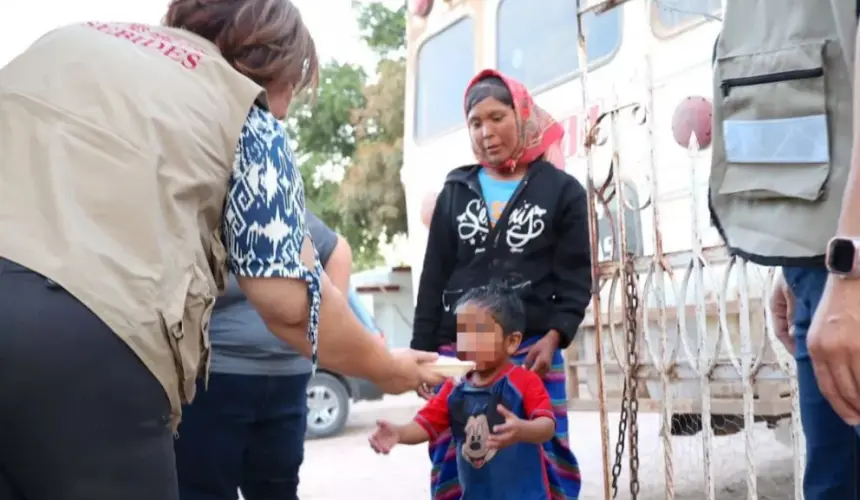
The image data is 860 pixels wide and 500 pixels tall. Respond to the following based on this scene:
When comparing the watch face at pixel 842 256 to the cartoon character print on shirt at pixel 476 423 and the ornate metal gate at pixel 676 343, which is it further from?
the ornate metal gate at pixel 676 343

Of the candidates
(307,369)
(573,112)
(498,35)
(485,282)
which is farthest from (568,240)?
(498,35)

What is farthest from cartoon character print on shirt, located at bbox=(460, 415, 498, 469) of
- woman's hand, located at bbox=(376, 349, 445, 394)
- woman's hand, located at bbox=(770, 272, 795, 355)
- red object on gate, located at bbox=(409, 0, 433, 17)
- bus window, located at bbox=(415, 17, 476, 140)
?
red object on gate, located at bbox=(409, 0, 433, 17)

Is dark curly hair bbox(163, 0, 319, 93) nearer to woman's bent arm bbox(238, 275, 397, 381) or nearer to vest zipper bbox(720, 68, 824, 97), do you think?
woman's bent arm bbox(238, 275, 397, 381)

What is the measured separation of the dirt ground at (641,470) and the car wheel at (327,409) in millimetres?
549

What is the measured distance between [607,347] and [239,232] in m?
3.61

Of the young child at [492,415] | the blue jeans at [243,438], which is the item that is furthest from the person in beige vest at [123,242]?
the blue jeans at [243,438]

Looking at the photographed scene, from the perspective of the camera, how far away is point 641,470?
20.2ft

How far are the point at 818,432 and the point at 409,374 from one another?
86 centimetres

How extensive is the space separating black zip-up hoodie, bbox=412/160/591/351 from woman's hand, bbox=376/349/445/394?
2.62 feet

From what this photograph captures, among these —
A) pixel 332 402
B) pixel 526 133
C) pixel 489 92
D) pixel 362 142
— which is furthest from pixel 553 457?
pixel 362 142

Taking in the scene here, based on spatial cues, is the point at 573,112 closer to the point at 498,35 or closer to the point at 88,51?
the point at 498,35

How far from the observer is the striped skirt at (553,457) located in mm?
2867

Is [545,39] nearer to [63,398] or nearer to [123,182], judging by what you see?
[123,182]

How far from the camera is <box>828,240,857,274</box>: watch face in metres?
1.33
